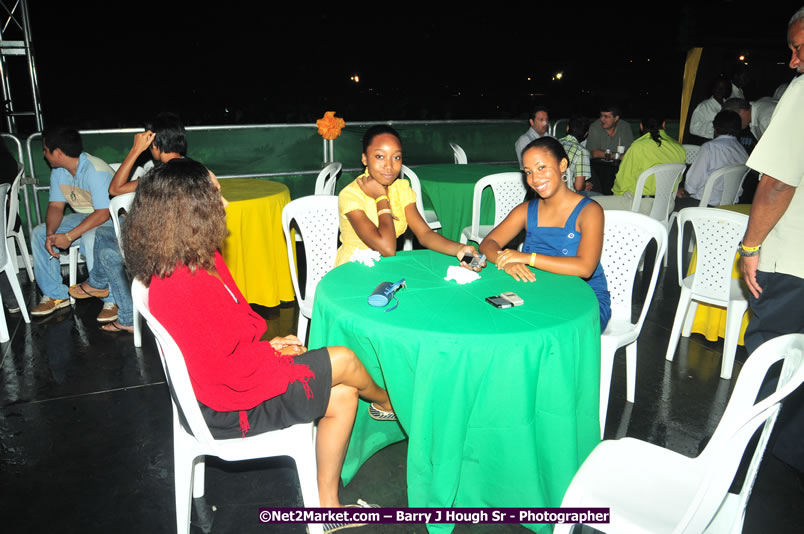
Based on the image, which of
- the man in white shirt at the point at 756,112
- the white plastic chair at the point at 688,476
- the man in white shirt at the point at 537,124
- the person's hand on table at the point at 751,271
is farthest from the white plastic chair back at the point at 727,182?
the white plastic chair at the point at 688,476

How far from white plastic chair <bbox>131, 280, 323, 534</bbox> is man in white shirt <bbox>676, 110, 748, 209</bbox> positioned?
13.6 ft

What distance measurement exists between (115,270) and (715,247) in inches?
153

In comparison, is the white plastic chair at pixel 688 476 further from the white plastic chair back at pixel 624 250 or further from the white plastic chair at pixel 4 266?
the white plastic chair at pixel 4 266

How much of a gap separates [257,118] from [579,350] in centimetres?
1387

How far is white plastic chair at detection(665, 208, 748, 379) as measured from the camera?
3.21 meters

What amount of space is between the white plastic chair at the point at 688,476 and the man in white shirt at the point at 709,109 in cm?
685

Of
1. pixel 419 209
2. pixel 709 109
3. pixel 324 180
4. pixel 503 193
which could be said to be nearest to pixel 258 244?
pixel 324 180

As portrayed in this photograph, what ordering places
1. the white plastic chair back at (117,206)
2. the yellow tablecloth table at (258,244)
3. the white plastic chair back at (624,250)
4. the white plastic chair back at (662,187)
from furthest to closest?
the white plastic chair back at (662,187) → the yellow tablecloth table at (258,244) → the white plastic chair back at (117,206) → the white plastic chair back at (624,250)

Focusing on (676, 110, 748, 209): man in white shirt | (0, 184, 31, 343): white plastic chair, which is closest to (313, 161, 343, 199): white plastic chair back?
(0, 184, 31, 343): white plastic chair

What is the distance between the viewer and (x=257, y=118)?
14.5 meters

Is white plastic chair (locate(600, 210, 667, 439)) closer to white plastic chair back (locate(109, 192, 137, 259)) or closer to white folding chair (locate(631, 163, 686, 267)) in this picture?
white folding chair (locate(631, 163, 686, 267))

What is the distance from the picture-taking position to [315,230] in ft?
11.1

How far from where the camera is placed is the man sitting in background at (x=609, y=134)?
621cm

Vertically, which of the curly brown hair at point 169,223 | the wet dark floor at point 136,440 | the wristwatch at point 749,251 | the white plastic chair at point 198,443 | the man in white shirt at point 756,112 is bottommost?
the wet dark floor at point 136,440
